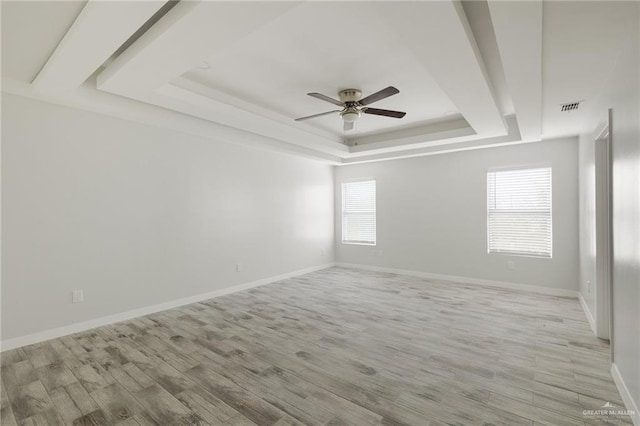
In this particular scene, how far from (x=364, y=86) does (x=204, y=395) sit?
11.3 ft

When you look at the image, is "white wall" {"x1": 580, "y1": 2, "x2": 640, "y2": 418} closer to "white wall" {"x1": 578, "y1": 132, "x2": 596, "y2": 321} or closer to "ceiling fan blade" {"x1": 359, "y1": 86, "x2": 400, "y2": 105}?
"white wall" {"x1": 578, "y1": 132, "x2": 596, "y2": 321}

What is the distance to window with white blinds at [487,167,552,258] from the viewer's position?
16.3ft

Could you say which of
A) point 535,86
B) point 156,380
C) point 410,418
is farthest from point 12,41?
point 535,86

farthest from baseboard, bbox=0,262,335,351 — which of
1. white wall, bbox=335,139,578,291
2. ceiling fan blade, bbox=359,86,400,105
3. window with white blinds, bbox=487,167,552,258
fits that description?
window with white blinds, bbox=487,167,552,258

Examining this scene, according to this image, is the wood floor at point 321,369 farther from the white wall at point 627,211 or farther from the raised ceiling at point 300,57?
the raised ceiling at point 300,57

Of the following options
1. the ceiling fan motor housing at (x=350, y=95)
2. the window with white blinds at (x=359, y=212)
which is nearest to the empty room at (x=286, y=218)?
the ceiling fan motor housing at (x=350, y=95)

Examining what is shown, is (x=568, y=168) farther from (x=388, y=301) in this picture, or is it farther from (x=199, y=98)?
(x=199, y=98)

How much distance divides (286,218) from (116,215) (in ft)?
9.98

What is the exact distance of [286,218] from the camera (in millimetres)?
6156

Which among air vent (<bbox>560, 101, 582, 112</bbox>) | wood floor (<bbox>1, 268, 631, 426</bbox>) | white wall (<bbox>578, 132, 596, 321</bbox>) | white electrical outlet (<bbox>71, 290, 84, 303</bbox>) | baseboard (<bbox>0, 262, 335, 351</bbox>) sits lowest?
wood floor (<bbox>1, 268, 631, 426</bbox>)

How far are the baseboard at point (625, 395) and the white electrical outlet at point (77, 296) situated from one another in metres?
4.92

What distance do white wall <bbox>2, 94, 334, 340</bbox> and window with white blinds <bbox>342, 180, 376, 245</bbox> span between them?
87.5 inches

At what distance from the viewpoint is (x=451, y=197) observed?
5832mm

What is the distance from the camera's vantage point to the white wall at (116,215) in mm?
3057
